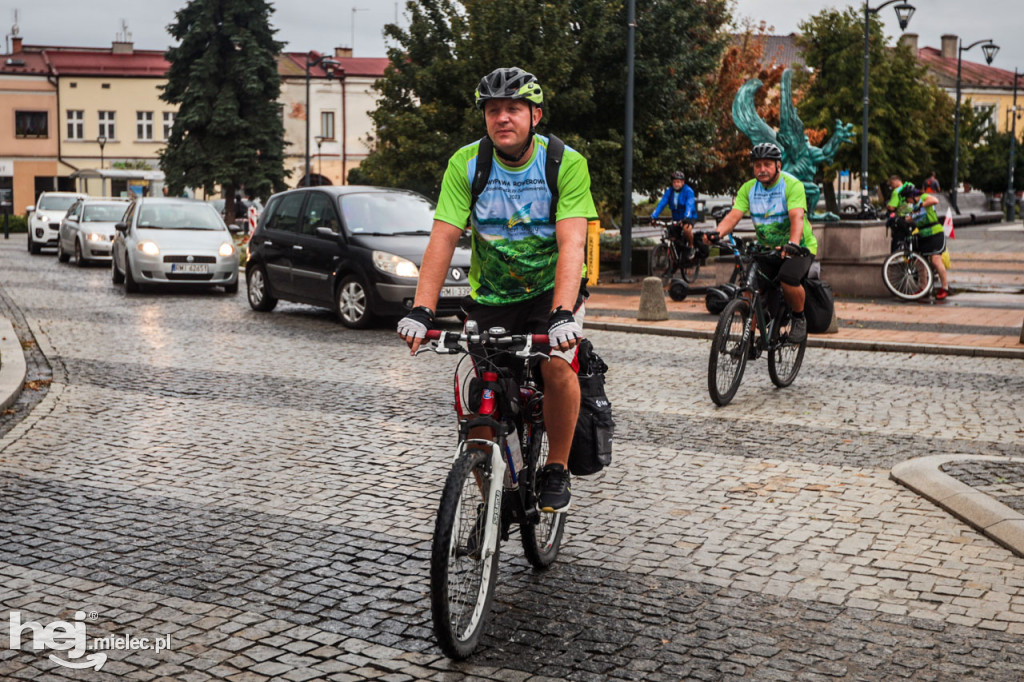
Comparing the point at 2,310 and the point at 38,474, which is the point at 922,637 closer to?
the point at 38,474

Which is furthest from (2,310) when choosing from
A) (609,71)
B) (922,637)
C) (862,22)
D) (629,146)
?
(862,22)

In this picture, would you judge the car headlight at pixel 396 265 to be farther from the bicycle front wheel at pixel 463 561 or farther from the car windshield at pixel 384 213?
the bicycle front wheel at pixel 463 561

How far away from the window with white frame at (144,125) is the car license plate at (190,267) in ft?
189

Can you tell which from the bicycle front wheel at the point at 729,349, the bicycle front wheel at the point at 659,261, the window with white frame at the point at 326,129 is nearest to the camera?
the bicycle front wheel at the point at 729,349

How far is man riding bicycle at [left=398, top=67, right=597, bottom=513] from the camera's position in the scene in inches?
174

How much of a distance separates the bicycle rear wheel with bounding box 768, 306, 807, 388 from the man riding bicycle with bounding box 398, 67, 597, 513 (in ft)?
17.0

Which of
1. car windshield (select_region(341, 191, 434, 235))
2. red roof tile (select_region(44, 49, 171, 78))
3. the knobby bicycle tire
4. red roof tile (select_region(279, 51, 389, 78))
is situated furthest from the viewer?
red roof tile (select_region(44, 49, 171, 78))

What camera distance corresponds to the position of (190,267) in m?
19.1

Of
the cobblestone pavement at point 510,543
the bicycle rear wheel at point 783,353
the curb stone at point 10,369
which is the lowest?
the cobblestone pavement at point 510,543

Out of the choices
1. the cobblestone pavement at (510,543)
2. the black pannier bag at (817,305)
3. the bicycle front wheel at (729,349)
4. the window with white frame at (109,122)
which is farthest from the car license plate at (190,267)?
the window with white frame at (109,122)

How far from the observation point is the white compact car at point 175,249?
19.0 m

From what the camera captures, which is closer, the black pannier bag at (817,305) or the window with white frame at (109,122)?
the black pannier bag at (817,305)

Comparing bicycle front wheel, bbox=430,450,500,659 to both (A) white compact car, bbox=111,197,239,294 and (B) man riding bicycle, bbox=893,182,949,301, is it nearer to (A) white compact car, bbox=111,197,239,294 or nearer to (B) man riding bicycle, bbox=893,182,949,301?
(B) man riding bicycle, bbox=893,182,949,301

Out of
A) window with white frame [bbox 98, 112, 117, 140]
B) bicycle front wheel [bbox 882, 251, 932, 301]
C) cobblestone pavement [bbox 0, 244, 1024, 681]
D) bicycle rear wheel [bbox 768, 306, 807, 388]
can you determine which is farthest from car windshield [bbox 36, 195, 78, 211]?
window with white frame [bbox 98, 112, 117, 140]
